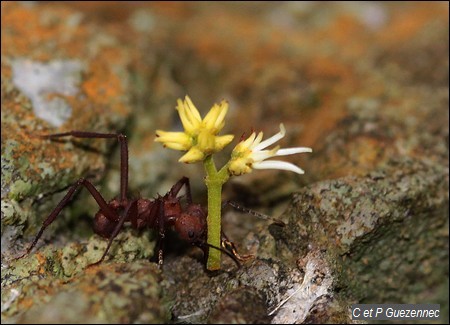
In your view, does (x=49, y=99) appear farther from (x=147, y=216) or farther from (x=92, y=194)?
(x=147, y=216)

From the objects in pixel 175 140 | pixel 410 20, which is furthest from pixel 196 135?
pixel 410 20

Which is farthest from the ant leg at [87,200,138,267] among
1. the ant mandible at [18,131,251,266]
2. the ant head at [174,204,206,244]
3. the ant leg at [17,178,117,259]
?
the ant head at [174,204,206,244]

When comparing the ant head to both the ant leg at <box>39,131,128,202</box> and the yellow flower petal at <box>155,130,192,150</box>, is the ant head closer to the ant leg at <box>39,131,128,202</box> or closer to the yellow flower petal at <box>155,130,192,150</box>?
the ant leg at <box>39,131,128,202</box>

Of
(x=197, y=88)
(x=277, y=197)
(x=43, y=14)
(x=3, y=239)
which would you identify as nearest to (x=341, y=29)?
(x=197, y=88)

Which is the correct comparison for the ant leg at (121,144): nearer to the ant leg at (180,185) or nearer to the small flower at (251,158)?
the ant leg at (180,185)

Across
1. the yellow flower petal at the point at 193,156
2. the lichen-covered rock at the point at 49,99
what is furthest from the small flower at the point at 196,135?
the lichen-covered rock at the point at 49,99

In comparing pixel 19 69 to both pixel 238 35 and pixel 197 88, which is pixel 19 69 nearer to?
pixel 197 88
